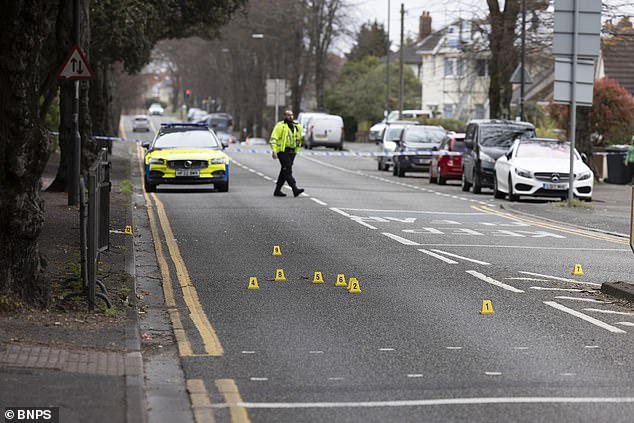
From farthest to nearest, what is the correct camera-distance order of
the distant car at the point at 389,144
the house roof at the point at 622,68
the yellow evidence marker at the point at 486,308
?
the house roof at the point at 622,68, the distant car at the point at 389,144, the yellow evidence marker at the point at 486,308

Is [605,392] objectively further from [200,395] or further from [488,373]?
[200,395]

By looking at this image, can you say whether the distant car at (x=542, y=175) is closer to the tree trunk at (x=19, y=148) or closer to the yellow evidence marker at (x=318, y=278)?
the yellow evidence marker at (x=318, y=278)

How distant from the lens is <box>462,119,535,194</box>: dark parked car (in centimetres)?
3244

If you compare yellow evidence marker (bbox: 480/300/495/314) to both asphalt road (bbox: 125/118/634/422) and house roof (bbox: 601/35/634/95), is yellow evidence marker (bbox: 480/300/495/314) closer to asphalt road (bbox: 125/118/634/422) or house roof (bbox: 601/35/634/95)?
asphalt road (bbox: 125/118/634/422)

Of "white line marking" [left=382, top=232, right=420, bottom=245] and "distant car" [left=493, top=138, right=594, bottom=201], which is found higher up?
"distant car" [left=493, top=138, right=594, bottom=201]

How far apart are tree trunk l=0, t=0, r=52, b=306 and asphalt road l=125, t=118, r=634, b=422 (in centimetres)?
151

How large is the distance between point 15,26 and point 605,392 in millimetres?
5661

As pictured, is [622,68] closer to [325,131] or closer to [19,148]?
[325,131]

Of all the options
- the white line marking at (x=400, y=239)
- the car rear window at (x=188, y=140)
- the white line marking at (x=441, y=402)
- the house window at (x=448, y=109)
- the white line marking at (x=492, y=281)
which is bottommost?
the white line marking at (x=400, y=239)

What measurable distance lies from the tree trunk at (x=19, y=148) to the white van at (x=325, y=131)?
5764cm

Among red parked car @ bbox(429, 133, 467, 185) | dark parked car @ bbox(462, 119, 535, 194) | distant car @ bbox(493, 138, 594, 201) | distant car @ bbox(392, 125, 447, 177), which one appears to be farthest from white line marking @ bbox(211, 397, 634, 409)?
distant car @ bbox(392, 125, 447, 177)

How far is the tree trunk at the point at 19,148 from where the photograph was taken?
1052cm

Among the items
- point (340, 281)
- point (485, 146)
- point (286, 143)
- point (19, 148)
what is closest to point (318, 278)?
point (340, 281)

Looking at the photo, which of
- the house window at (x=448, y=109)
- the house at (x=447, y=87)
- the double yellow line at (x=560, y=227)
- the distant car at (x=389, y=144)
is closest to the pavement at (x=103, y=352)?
the double yellow line at (x=560, y=227)
